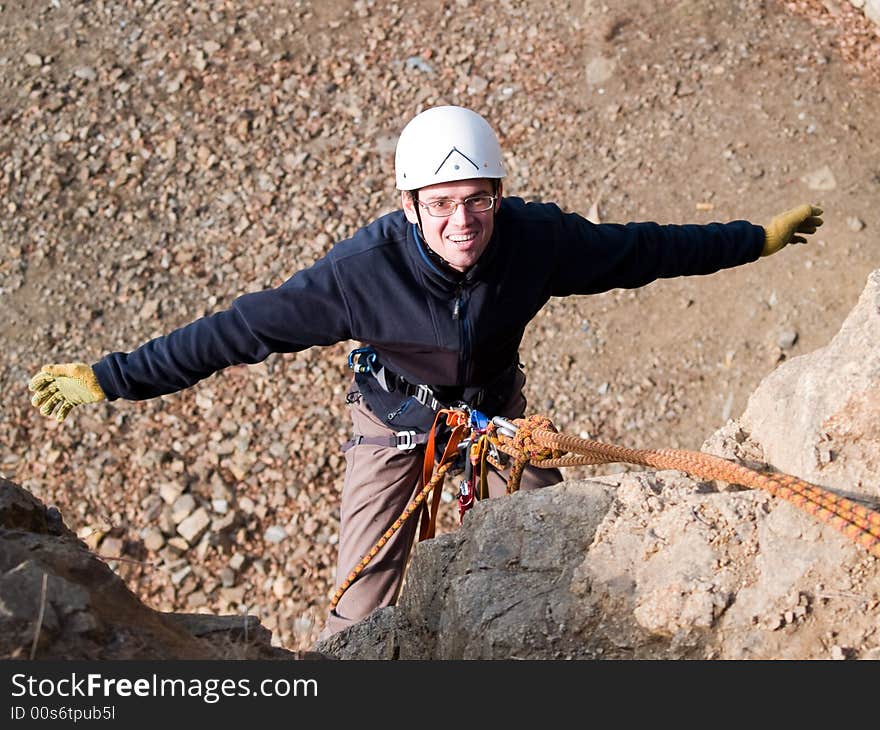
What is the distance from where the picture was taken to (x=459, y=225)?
343 centimetres

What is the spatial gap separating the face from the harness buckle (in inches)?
37.4

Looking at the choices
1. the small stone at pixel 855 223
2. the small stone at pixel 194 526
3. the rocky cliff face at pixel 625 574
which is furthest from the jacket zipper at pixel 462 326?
the small stone at pixel 855 223

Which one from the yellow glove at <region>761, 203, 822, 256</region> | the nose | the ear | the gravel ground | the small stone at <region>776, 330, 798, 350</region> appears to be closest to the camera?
the nose

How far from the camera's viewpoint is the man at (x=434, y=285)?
11.5 ft

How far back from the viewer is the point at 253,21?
8.34m

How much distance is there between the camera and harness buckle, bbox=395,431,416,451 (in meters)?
4.20

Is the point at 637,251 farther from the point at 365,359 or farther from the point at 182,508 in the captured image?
the point at 182,508

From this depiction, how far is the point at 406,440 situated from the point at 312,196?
368cm

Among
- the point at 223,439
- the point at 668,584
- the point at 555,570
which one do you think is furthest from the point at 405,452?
the point at 223,439

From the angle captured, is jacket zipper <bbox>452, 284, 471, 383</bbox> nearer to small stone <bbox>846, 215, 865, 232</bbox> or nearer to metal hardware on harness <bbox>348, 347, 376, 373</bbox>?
metal hardware on harness <bbox>348, 347, 376, 373</bbox>

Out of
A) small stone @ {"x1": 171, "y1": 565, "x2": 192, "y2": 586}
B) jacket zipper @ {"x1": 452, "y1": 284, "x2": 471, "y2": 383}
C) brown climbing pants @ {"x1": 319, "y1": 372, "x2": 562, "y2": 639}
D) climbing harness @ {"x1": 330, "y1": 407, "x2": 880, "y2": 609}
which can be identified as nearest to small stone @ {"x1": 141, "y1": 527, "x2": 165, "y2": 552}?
small stone @ {"x1": 171, "y1": 565, "x2": 192, "y2": 586}

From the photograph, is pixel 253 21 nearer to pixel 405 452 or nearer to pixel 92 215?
pixel 92 215

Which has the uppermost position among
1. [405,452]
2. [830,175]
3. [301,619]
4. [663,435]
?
[830,175]

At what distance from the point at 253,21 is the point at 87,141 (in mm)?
1788
